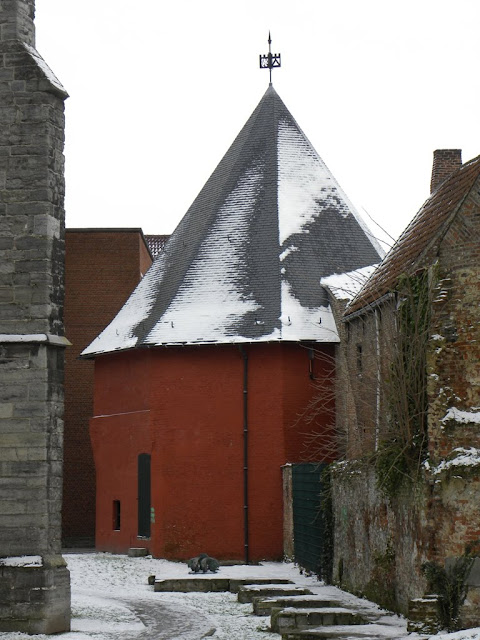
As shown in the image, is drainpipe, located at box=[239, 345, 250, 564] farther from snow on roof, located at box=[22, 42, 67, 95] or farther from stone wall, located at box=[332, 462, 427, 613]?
snow on roof, located at box=[22, 42, 67, 95]

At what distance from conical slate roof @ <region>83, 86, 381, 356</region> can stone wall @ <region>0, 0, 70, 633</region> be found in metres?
13.1

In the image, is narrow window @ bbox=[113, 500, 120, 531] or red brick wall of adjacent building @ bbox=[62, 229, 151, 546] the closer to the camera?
narrow window @ bbox=[113, 500, 120, 531]

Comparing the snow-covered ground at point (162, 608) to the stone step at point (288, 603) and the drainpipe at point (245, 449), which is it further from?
the drainpipe at point (245, 449)

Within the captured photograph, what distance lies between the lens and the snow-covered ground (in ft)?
51.4

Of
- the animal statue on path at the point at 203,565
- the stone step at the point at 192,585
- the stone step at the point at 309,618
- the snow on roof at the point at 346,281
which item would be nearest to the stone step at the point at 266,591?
the stone step at the point at 192,585

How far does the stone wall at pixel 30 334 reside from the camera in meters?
15.7

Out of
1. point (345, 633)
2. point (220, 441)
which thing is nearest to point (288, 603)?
point (345, 633)

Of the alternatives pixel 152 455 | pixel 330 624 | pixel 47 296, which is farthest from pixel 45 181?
pixel 152 455

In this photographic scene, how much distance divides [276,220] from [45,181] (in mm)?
15667

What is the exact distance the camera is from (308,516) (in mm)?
24859

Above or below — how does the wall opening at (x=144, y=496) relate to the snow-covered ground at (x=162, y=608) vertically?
above

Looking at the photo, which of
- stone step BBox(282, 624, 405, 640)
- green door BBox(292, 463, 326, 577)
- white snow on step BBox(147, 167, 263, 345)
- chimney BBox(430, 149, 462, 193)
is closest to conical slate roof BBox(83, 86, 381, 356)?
white snow on step BBox(147, 167, 263, 345)

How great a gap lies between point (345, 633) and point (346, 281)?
659 inches

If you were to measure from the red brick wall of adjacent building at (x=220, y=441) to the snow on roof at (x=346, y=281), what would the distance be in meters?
1.82
